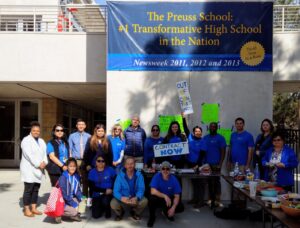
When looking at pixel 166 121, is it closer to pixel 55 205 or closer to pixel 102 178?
pixel 102 178

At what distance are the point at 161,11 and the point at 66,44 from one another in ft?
10.4

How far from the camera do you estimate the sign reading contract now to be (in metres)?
7.50

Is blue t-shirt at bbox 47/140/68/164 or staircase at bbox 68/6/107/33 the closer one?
blue t-shirt at bbox 47/140/68/164

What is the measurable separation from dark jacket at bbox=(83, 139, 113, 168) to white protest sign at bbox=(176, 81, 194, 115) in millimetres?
2057

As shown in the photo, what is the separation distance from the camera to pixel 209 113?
8562 mm

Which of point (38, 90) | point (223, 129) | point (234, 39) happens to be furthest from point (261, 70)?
point (38, 90)

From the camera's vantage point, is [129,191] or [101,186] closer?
[129,191]

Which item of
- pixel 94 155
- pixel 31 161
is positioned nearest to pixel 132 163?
pixel 94 155

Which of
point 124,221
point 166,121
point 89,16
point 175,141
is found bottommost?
point 124,221

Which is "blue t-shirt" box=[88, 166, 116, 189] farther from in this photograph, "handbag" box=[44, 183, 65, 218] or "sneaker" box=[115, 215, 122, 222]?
"handbag" box=[44, 183, 65, 218]

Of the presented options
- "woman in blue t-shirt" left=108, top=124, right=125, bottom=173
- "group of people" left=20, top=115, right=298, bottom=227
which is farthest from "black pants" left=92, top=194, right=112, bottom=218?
"woman in blue t-shirt" left=108, top=124, right=125, bottom=173

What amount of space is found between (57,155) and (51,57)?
413 cm

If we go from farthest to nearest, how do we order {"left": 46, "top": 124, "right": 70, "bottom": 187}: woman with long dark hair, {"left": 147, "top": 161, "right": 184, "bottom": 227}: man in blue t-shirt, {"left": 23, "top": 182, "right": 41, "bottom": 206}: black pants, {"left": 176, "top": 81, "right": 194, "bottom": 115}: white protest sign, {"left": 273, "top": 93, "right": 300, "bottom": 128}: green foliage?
{"left": 273, "top": 93, "right": 300, "bottom": 128}: green foliage < {"left": 176, "top": 81, "right": 194, "bottom": 115}: white protest sign < {"left": 46, "top": 124, "right": 70, "bottom": 187}: woman with long dark hair < {"left": 23, "top": 182, "right": 41, "bottom": 206}: black pants < {"left": 147, "top": 161, "right": 184, "bottom": 227}: man in blue t-shirt

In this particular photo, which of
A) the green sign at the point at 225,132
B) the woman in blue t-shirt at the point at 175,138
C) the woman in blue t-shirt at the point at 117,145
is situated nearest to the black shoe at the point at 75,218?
the woman in blue t-shirt at the point at 117,145
